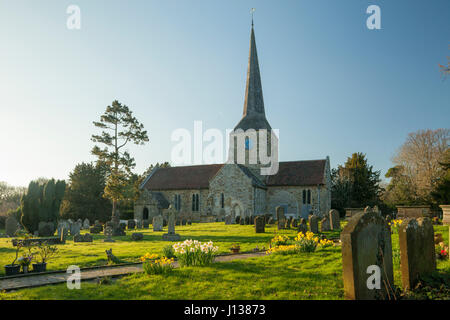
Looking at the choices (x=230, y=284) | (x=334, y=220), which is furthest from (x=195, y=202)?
(x=230, y=284)

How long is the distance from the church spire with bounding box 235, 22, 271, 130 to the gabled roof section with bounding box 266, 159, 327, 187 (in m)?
5.48

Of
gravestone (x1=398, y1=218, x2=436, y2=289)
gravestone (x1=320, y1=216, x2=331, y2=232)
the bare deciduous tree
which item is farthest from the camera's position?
the bare deciduous tree

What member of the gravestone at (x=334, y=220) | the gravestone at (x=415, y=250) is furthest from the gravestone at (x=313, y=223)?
the gravestone at (x=415, y=250)

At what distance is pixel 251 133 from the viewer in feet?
114

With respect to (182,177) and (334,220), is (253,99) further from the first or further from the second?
(334,220)

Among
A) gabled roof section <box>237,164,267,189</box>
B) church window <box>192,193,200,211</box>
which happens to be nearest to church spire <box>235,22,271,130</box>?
gabled roof section <box>237,164,267,189</box>

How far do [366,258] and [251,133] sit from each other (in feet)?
Answer: 99.1

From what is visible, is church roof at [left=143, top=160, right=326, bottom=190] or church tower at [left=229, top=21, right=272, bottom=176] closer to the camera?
church roof at [left=143, top=160, right=326, bottom=190]

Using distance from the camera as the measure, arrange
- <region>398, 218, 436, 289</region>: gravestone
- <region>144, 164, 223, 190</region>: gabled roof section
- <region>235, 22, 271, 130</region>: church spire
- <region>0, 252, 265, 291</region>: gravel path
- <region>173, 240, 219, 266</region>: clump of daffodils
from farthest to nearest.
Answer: <region>144, 164, 223, 190</region>: gabled roof section
<region>235, 22, 271, 130</region>: church spire
<region>173, 240, 219, 266</region>: clump of daffodils
<region>0, 252, 265, 291</region>: gravel path
<region>398, 218, 436, 289</region>: gravestone

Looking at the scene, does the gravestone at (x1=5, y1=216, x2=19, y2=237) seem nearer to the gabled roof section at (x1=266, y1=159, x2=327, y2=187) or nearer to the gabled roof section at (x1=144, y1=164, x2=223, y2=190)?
the gabled roof section at (x1=144, y1=164, x2=223, y2=190)

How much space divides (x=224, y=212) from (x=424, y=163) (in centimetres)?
2155

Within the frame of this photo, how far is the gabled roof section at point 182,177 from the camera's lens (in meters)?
36.1

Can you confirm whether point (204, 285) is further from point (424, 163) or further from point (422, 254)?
point (424, 163)

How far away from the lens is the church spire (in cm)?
3578
